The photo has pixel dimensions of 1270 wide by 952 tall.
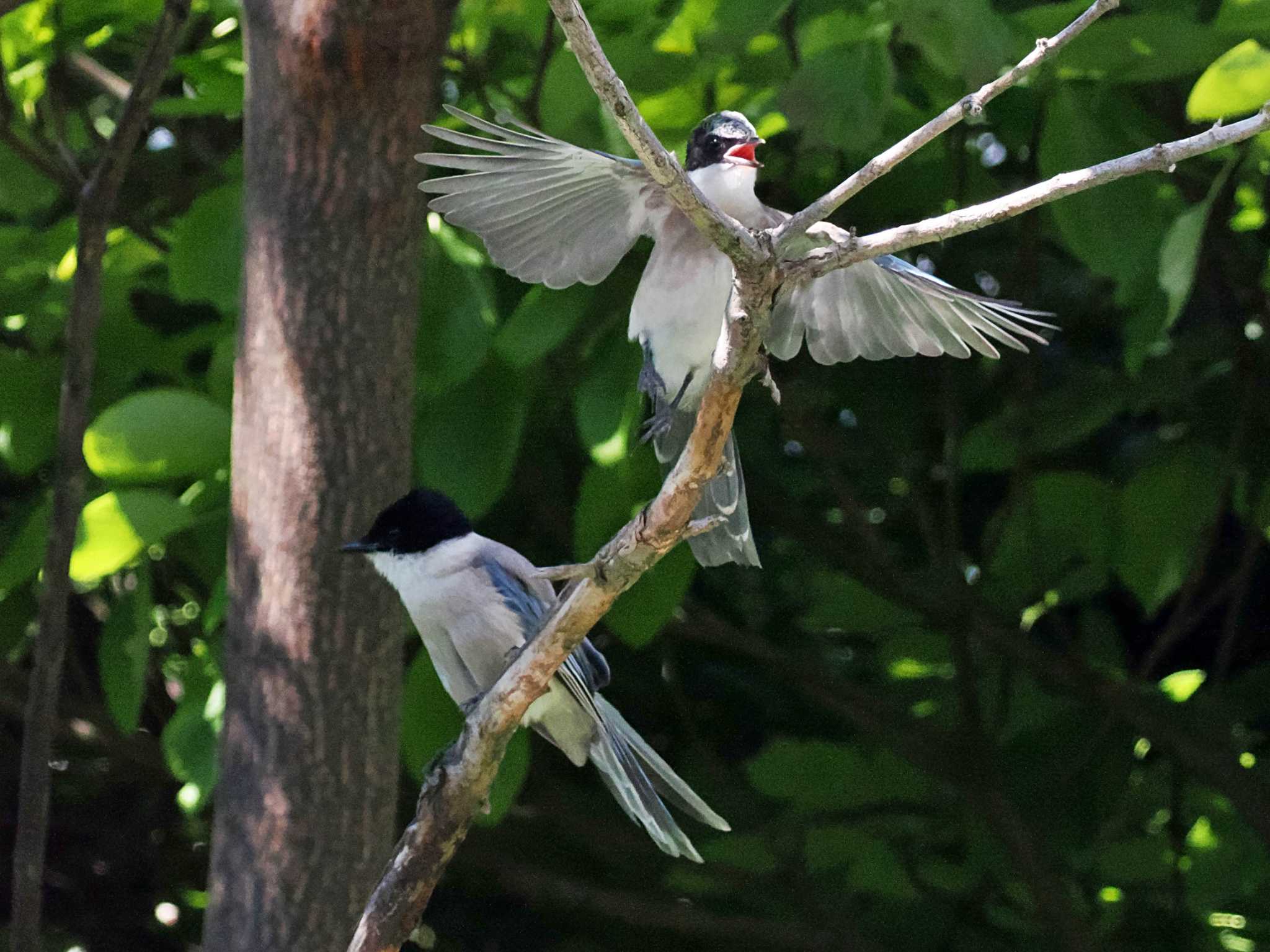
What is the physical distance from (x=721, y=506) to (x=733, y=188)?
23.5 inches

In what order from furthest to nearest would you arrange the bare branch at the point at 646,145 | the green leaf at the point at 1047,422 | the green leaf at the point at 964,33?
the green leaf at the point at 1047,422
the green leaf at the point at 964,33
the bare branch at the point at 646,145

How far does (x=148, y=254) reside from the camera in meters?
3.59

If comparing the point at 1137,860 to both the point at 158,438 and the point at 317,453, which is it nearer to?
the point at 317,453

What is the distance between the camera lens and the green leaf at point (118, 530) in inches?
115

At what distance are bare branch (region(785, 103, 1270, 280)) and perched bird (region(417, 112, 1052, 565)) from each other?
99 cm

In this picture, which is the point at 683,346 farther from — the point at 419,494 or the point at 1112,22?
the point at 1112,22

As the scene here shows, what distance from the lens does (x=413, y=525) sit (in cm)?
297

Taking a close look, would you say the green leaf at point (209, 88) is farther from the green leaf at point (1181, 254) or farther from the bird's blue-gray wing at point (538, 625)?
the green leaf at point (1181, 254)

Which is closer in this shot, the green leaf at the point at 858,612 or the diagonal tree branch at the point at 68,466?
the diagonal tree branch at the point at 68,466

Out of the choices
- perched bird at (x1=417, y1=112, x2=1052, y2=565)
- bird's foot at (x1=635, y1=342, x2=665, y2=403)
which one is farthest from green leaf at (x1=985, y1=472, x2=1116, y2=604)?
bird's foot at (x1=635, y1=342, x2=665, y2=403)

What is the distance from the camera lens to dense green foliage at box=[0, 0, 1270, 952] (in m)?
2.93

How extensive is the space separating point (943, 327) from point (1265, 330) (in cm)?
99

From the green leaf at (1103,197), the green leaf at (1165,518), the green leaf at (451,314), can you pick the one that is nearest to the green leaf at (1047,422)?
the green leaf at (1165,518)

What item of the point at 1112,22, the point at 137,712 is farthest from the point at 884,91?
the point at 137,712
